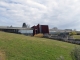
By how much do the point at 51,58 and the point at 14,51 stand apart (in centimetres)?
338

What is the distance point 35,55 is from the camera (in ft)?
A: 60.8

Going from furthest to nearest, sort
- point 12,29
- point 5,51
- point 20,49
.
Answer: point 12,29
point 20,49
point 5,51

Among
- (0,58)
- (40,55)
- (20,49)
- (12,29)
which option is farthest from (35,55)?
(12,29)

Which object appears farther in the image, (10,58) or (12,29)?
(12,29)

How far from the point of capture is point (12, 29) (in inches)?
2798

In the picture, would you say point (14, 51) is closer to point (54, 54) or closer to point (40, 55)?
point (40, 55)

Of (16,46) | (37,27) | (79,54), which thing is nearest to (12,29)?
(37,27)

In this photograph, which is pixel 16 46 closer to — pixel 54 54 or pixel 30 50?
pixel 30 50

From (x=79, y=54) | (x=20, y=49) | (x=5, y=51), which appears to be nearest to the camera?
(x=79, y=54)

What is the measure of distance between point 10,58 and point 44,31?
184 ft

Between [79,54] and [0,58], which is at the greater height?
[79,54]

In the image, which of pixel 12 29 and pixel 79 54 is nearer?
pixel 79 54

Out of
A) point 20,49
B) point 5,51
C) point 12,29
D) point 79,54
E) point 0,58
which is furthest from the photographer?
point 12,29

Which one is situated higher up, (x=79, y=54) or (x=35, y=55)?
(x=79, y=54)
